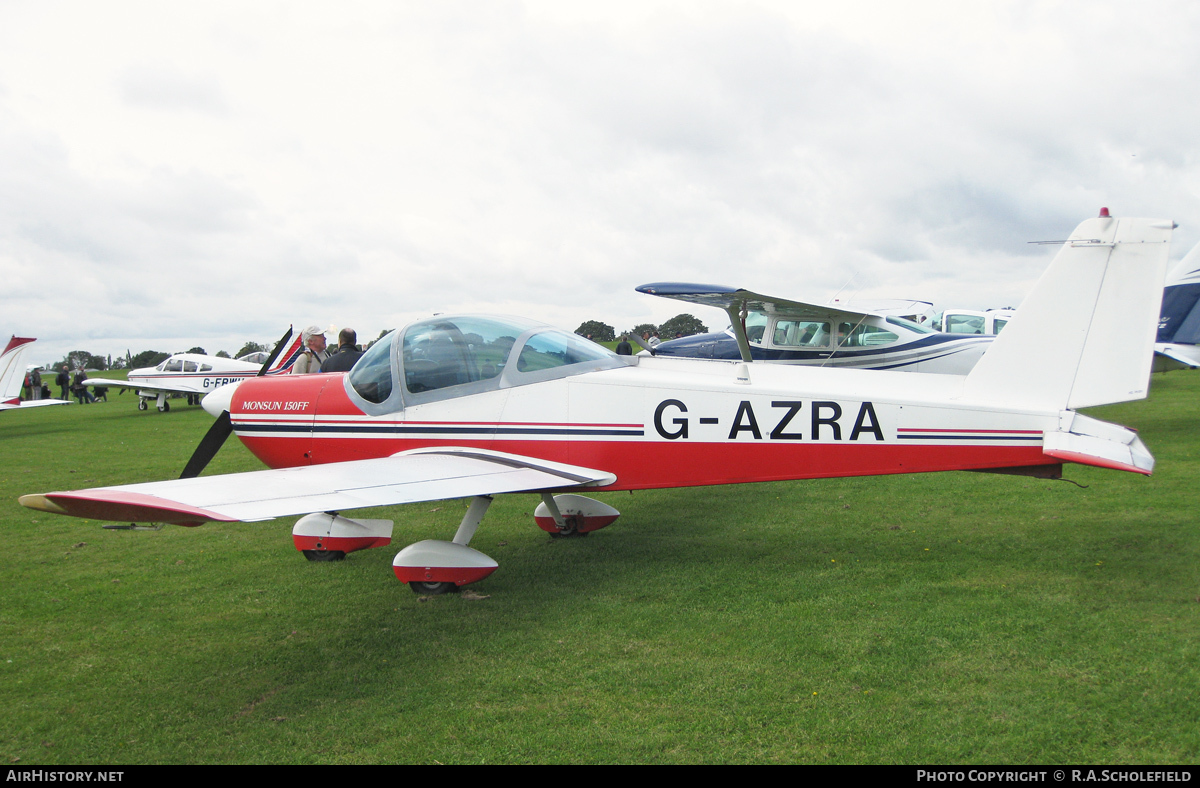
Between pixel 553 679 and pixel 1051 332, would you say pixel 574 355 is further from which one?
pixel 1051 332

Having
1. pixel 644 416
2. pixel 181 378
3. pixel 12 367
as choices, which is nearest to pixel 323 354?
pixel 644 416

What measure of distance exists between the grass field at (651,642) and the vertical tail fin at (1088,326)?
1160 millimetres

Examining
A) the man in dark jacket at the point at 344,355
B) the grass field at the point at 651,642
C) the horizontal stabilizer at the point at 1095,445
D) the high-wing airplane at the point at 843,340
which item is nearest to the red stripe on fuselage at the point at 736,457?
the horizontal stabilizer at the point at 1095,445

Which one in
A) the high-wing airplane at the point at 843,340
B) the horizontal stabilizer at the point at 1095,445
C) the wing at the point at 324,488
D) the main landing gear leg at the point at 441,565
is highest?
the high-wing airplane at the point at 843,340

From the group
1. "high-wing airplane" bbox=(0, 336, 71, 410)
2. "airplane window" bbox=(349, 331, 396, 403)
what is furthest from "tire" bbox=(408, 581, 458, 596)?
"high-wing airplane" bbox=(0, 336, 71, 410)

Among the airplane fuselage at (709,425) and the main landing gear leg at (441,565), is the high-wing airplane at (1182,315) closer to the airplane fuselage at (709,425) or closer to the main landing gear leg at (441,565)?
the airplane fuselage at (709,425)

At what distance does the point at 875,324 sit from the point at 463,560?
28.1ft

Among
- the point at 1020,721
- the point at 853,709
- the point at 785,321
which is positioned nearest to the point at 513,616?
the point at 853,709

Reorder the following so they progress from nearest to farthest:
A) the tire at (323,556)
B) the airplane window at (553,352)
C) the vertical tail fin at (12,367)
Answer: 1. the airplane window at (553,352)
2. the tire at (323,556)
3. the vertical tail fin at (12,367)

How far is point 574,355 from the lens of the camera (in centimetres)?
529

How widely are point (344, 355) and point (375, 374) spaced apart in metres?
2.00

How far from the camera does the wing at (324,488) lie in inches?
121

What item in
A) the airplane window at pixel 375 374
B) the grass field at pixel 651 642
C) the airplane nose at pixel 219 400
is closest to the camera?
the grass field at pixel 651 642
